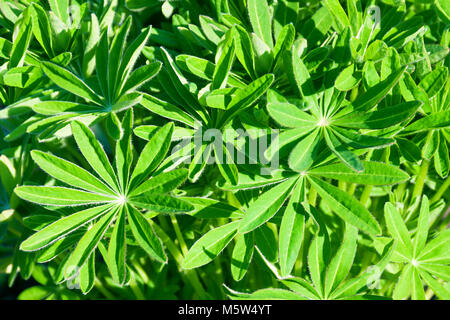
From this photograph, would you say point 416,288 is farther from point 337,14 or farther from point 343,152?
point 337,14

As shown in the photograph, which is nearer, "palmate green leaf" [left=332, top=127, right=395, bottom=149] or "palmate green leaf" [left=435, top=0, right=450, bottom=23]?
"palmate green leaf" [left=332, top=127, right=395, bottom=149]

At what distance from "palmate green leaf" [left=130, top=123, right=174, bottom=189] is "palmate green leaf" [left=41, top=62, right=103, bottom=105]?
212 mm

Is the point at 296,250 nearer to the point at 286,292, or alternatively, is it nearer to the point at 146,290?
the point at 286,292

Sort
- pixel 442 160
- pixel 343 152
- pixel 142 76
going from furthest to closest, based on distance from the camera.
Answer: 1. pixel 442 160
2. pixel 142 76
3. pixel 343 152

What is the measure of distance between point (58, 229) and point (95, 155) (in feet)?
0.63

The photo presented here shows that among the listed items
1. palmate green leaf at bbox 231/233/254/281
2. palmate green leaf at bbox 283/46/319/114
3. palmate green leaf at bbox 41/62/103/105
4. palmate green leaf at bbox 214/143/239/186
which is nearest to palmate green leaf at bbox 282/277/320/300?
palmate green leaf at bbox 231/233/254/281

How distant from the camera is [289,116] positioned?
961 mm

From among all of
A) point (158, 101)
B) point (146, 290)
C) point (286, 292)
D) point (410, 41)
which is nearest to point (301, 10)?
point (410, 41)

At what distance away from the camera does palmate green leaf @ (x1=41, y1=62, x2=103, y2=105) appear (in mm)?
1064

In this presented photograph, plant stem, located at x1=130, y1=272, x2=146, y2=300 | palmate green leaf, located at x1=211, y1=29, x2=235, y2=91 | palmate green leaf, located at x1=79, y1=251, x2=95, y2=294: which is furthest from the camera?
plant stem, located at x1=130, y1=272, x2=146, y2=300

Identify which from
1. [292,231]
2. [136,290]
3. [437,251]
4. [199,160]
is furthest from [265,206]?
[136,290]

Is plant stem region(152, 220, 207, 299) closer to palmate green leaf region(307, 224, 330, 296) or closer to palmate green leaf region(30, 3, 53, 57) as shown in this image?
palmate green leaf region(307, 224, 330, 296)

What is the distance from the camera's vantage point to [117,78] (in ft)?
3.62

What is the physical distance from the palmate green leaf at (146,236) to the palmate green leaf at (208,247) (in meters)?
0.10
